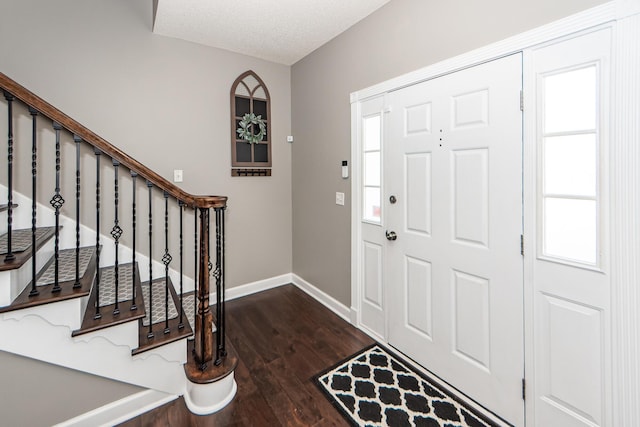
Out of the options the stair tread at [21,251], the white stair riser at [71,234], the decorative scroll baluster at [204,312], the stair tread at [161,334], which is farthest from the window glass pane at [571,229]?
the white stair riser at [71,234]

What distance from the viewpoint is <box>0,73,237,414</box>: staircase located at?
4.94ft

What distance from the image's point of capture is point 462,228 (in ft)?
6.11

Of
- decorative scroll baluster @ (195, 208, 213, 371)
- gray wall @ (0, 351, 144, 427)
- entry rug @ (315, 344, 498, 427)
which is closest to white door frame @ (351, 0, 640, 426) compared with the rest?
entry rug @ (315, 344, 498, 427)

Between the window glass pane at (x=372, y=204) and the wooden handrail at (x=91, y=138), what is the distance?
1.27 m

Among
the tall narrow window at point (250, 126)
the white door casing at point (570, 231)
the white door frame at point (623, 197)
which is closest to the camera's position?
the white door frame at point (623, 197)

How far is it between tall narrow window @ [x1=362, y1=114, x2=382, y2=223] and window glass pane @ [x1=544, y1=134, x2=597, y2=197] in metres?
1.16

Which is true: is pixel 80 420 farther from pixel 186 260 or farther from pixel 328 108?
pixel 328 108

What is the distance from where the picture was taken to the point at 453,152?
6.14ft

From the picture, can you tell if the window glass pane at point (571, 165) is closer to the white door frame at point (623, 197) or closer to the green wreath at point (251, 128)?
the white door frame at point (623, 197)

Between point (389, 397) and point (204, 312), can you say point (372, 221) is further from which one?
point (204, 312)

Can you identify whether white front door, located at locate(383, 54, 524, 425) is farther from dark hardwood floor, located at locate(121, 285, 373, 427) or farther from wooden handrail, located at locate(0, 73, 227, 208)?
wooden handrail, located at locate(0, 73, 227, 208)

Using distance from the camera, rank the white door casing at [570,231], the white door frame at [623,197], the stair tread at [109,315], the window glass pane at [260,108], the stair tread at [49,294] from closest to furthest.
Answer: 1. the white door frame at [623,197]
2. the white door casing at [570,231]
3. the stair tread at [49,294]
4. the stair tread at [109,315]
5. the window glass pane at [260,108]

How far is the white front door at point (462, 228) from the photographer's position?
1.63 meters

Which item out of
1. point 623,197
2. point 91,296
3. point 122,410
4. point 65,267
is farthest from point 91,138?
point 623,197
